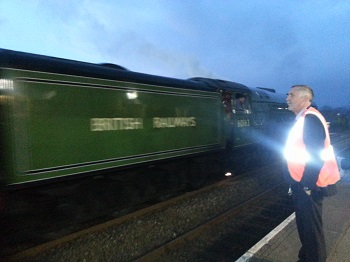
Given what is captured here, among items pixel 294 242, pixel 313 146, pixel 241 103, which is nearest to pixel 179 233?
pixel 294 242

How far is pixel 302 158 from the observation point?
276 cm

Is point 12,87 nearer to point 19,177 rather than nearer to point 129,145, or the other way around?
point 19,177

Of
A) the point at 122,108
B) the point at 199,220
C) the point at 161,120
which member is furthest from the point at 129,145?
the point at 199,220

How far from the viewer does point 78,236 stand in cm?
471

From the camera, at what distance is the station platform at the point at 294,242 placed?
3441 millimetres

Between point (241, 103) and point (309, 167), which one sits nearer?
point (309, 167)

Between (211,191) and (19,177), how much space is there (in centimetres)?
473

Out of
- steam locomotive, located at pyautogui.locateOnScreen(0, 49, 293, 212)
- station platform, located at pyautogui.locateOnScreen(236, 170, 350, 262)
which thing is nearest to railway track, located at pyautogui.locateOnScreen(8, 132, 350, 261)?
steam locomotive, located at pyautogui.locateOnScreen(0, 49, 293, 212)

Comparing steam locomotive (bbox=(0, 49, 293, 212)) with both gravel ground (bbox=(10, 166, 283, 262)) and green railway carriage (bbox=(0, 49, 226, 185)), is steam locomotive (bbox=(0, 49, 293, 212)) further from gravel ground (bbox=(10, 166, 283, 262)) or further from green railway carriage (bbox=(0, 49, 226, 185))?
gravel ground (bbox=(10, 166, 283, 262))

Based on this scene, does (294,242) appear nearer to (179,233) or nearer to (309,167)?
(309,167)

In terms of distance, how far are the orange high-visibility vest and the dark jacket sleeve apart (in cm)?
4

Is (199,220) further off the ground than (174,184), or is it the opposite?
(174,184)

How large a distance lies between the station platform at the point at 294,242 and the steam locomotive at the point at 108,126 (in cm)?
260

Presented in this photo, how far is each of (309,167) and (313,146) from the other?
181 mm
